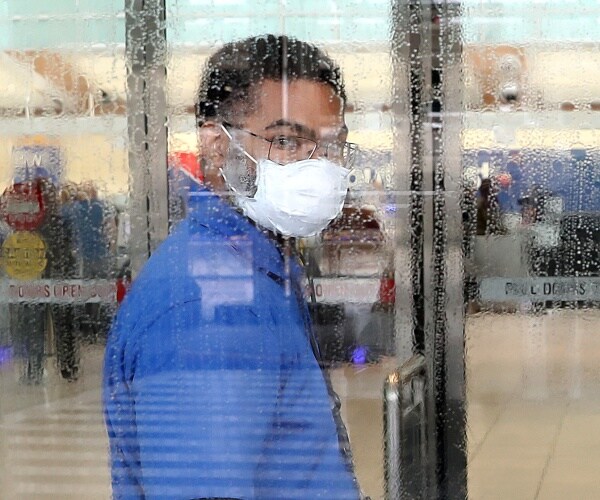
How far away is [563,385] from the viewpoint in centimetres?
206

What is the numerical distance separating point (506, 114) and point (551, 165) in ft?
0.50

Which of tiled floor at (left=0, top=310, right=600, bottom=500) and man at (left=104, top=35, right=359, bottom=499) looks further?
tiled floor at (left=0, top=310, right=600, bottom=500)

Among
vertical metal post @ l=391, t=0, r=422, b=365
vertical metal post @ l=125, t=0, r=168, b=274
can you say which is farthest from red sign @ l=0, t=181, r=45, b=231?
vertical metal post @ l=391, t=0, r=422, b=365

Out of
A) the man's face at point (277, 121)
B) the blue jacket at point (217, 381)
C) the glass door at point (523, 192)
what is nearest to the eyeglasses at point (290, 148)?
the man's face at point (277, 121)

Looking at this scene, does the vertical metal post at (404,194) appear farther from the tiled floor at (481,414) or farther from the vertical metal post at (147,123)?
the vertical metal post at (147,123)

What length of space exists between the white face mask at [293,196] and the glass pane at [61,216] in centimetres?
43

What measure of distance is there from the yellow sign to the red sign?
23mm

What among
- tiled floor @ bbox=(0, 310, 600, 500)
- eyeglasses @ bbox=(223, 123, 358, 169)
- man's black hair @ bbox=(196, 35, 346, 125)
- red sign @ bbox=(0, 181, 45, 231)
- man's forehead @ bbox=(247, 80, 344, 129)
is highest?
man's black hair @ bbox=(196, 35, 346, 125)

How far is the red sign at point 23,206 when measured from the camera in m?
2.04

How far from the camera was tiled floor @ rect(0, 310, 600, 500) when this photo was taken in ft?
6.67

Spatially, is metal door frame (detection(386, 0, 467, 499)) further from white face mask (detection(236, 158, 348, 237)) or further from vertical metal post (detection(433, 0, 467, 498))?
white face mask (detection(236, 158, 348, 237))

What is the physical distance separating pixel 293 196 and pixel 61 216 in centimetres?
63

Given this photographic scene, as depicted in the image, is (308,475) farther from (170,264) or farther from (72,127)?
(72,127)

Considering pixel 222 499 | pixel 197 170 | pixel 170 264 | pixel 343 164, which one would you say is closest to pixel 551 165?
pixel 343 164
